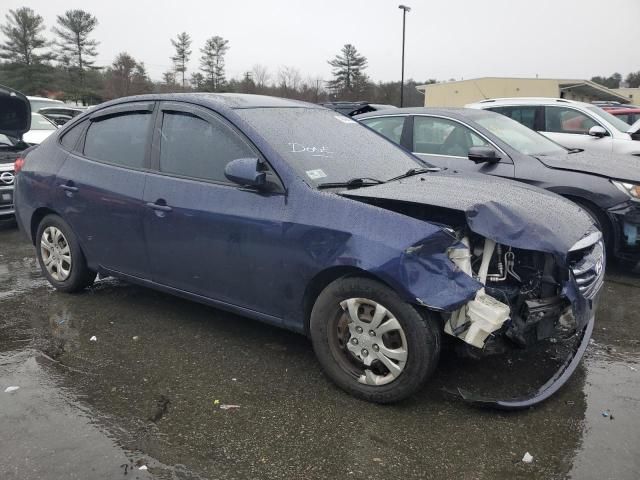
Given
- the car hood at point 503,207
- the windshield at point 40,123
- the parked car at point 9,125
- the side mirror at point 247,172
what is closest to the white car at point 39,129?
the windshield at point 40,123

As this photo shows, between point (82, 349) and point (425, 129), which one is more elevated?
point (425, 129)

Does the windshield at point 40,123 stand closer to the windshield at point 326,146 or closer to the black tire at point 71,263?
the black tire at point 71,263

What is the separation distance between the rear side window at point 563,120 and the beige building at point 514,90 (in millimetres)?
26525

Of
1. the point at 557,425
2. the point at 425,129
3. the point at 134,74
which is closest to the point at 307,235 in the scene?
the point at 557,425

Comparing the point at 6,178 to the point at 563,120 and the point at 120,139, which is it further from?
the point at 563,120

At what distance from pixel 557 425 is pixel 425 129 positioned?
414 cm

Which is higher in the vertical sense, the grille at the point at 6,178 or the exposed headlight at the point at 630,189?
the exposed headlight at the point at 630,189

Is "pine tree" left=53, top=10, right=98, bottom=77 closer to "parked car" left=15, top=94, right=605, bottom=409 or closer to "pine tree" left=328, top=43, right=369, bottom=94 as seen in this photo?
"pine tree" left=328, top=43, right=369, bottom=94

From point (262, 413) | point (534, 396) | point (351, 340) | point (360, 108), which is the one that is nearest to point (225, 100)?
point (351, 340)

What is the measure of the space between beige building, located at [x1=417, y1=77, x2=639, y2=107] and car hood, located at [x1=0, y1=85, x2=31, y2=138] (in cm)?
3008

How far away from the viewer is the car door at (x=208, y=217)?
3.34 metres

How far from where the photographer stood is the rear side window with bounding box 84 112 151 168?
4.08 metres

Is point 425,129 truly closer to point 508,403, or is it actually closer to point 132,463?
point 508,403

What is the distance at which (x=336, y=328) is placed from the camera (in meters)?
3.13
